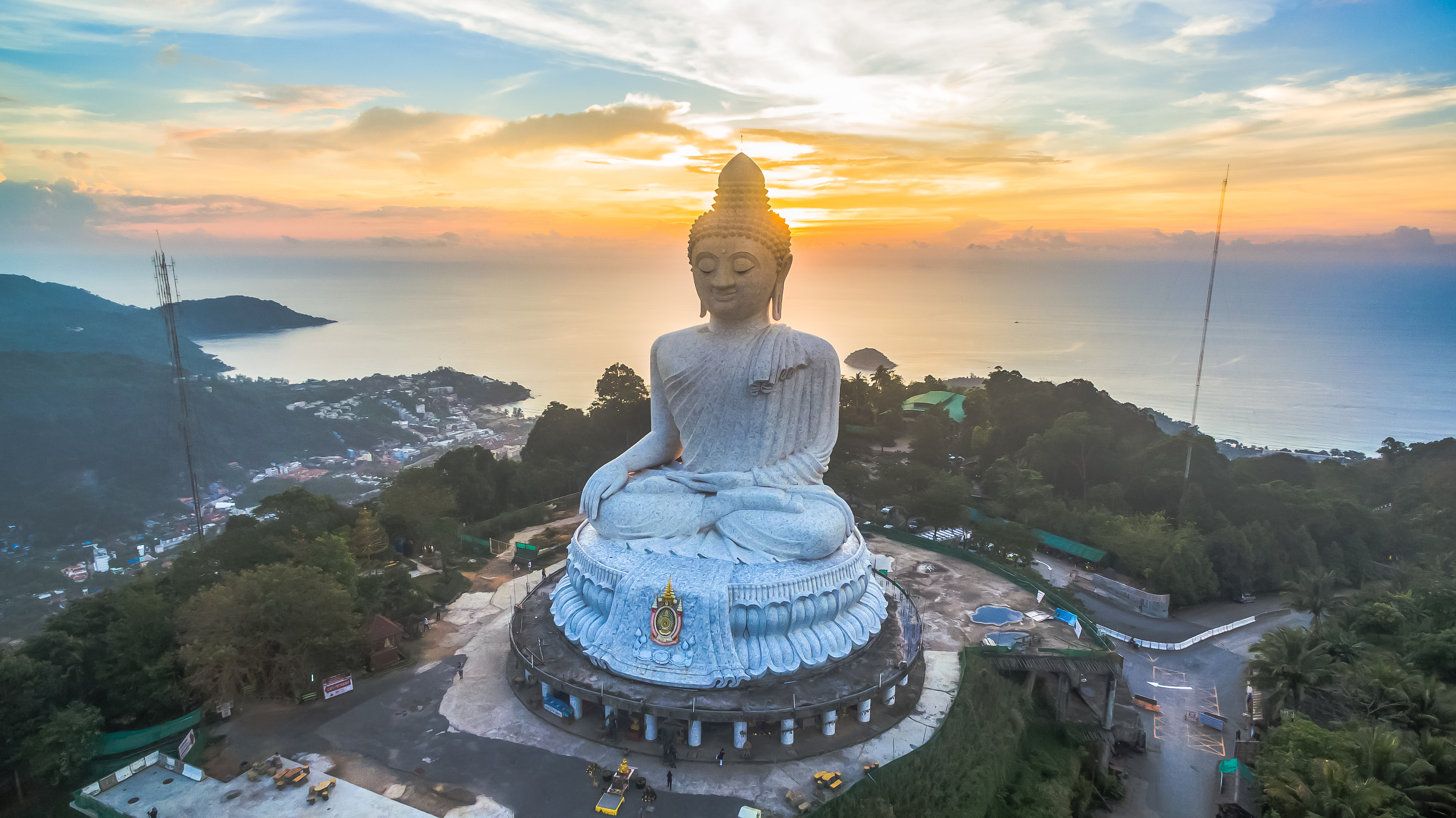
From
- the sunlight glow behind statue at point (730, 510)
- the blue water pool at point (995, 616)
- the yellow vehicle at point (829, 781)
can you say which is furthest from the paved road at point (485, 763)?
the blue water pool at point (995, 616)

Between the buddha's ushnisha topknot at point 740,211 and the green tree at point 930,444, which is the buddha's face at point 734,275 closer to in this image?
the buddha's ushnisha topknot at point 740,211

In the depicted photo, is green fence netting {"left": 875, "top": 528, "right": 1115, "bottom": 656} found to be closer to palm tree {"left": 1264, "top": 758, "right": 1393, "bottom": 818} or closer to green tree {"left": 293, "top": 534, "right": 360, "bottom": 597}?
palm tree {"left": 1264, "top": 758, "right": 1393, "bottom": 818}

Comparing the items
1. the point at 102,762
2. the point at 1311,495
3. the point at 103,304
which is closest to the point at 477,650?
the point at 102,762

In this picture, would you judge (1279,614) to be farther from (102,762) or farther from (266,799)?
(102,762)

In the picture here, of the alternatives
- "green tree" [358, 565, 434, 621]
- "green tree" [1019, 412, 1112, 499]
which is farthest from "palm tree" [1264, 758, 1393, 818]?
"green tree" [1019, 412, 1112, 499]

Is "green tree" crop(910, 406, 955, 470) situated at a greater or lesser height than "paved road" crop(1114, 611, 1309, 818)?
greater

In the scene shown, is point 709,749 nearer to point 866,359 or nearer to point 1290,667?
point 1290,667

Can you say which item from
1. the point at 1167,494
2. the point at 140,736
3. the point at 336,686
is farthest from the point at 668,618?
the point at 1167,494
